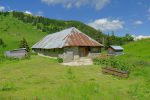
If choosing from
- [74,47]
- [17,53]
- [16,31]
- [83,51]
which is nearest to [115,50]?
[83,51]

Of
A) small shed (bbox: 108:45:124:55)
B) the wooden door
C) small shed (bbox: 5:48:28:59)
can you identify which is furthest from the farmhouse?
small shed (bbox: 108:45:124:55)

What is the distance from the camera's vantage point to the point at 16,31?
555 feet

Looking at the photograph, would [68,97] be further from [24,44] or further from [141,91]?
[24,44]

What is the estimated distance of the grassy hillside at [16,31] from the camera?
15575 cm

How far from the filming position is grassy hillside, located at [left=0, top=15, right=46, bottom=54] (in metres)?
156

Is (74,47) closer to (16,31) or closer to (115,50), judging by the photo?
(115,50)

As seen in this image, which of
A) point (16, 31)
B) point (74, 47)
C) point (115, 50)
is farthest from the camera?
point (16, 31)

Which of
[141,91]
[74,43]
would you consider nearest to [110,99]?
[141,91]

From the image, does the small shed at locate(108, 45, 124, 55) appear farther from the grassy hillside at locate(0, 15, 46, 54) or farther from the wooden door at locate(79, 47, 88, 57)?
the grassy hillside at locate(0, 15, 46, 54)

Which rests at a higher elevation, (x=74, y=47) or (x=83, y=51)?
(x=74, y=47)

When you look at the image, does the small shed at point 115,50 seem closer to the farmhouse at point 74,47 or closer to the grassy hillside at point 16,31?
the farmhouse at point 74,47

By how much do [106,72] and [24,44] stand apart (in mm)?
71569

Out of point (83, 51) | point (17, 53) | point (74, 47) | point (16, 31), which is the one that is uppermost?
point (16, 31)

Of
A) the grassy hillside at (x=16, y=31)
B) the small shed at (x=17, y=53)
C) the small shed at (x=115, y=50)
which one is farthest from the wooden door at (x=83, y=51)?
the grassy hillside at (x=16, y=31)
